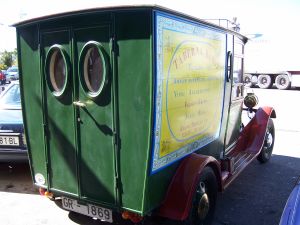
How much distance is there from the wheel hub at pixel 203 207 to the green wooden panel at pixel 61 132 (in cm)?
134

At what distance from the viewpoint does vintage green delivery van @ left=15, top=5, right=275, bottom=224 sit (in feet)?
9.32

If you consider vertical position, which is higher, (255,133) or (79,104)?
(79,104)

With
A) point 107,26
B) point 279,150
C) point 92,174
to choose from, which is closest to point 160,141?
point 92,174

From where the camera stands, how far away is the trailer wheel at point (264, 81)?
73.9ft

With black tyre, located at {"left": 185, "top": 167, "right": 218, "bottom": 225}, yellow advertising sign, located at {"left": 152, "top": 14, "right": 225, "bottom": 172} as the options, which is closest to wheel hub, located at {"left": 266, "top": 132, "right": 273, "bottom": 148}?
yellow advertising sign, located at {"left": 152, "top": 14, "right": 225, "bottom": 172}

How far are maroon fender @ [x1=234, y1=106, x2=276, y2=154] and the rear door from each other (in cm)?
308

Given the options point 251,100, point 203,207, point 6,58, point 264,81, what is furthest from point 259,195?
point 6,58

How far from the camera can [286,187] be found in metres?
5.10

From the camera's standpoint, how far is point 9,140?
504 cm

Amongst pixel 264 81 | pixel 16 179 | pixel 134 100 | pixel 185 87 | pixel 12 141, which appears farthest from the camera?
pixel 264 81

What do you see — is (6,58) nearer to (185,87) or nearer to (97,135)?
(97,135)

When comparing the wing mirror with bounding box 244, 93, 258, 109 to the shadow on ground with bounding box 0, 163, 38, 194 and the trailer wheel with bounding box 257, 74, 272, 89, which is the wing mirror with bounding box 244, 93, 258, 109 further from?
the trailer wheel with bounding box 257, 74, 272, 89

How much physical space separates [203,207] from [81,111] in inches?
66.9

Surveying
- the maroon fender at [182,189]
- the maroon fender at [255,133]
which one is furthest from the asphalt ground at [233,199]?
the maroon fender at [255,133]
